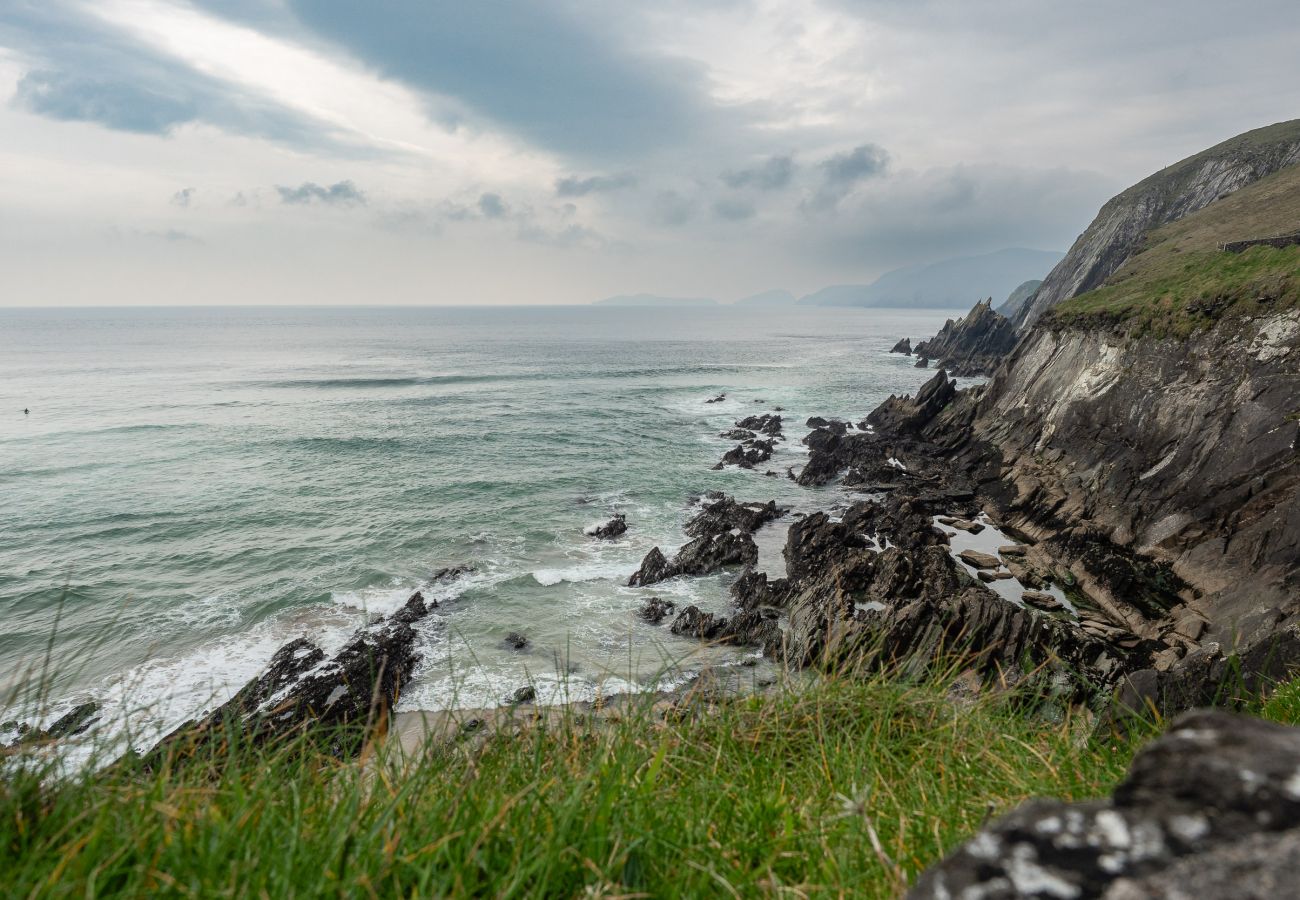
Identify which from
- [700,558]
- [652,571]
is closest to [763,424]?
[700,558]

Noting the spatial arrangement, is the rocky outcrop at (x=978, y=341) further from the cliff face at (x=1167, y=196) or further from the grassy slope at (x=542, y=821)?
the grassy slope at (x=542, y=821)

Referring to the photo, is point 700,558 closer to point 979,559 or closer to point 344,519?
point 979,559

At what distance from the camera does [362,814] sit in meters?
2.56

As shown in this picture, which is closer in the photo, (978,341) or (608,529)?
(608,529)

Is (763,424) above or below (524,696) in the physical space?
below

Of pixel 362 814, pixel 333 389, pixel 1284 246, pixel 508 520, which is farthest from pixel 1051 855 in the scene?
pixel 333 389

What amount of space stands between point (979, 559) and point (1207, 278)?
22231mm

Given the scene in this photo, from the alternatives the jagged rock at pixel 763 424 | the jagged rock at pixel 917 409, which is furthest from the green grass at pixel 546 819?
the jagged rock at pixel 763 424

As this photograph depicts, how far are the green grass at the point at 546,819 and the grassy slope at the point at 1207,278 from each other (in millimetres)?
32924

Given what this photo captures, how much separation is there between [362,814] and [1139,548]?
2823 cm

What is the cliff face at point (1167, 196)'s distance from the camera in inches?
3002

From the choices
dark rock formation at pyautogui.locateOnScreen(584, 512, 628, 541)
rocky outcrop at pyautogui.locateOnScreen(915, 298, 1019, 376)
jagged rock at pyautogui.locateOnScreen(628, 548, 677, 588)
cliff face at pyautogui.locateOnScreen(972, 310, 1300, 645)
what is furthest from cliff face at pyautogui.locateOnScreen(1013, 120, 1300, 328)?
jagged rock at pyautogui.locateOnScreen(628, 548, 677, 588)

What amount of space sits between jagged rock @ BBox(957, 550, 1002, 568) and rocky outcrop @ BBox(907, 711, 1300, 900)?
82.3 feet

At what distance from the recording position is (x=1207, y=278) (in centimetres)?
3166
